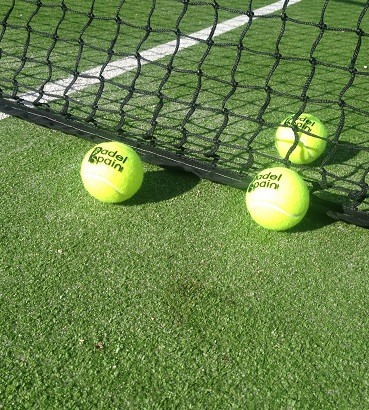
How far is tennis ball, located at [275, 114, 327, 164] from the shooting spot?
270 centimetres

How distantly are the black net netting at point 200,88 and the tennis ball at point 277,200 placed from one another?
10.9 inches

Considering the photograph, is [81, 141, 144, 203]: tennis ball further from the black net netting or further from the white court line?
the white court line

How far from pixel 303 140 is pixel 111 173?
3.57 feet

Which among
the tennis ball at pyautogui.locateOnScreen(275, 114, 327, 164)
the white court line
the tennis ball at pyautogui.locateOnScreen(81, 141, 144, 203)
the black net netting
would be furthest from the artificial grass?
the white court line

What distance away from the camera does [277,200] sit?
7.11 feet

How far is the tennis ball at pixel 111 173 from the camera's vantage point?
232cm

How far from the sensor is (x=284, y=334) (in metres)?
1.84

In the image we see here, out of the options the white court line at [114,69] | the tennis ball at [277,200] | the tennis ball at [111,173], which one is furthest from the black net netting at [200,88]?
the tennis ball at [111,173]

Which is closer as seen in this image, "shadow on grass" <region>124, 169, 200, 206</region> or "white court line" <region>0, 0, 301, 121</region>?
"shadow on grass" <region>124, 169, 200, 206</region>

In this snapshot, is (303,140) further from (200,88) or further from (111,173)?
(111,173)

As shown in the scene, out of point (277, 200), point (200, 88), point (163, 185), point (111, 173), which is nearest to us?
point (277, 200)

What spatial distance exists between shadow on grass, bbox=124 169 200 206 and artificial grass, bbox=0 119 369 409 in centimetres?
1

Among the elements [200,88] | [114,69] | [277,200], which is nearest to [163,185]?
[277,200]

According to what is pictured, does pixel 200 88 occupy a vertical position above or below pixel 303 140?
below
